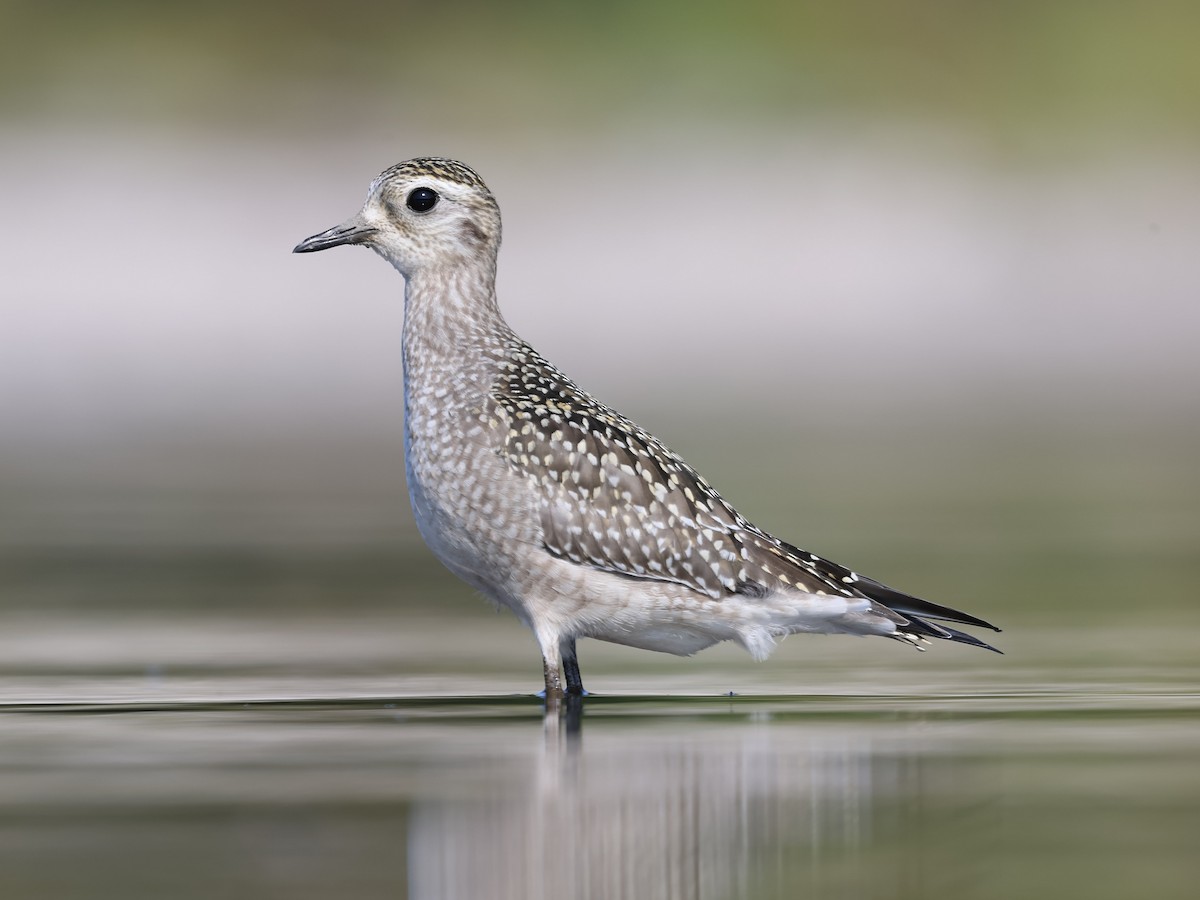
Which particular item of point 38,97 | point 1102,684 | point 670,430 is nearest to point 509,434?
point 1102,684

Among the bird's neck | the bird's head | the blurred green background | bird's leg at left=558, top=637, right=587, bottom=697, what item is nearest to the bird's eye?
the bird's head

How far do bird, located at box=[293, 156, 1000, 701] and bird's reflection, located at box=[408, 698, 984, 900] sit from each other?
1083 mm

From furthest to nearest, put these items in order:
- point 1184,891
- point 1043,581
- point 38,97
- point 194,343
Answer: point 38,97 → point 194,343 → point 1043,581 → point 1184,891

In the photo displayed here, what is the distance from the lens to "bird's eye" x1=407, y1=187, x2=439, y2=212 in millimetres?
11977

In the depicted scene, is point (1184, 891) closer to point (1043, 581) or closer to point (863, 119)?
point (1043, 581)

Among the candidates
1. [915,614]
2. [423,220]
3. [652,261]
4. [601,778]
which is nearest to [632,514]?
[915,614]

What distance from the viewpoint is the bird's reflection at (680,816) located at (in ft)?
24.7

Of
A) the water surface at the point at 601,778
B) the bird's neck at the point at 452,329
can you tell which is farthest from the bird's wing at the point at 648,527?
the water surface at the point at 601,778

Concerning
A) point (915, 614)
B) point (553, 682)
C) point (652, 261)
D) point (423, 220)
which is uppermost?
point (652, 261)

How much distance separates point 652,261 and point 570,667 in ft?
76.9

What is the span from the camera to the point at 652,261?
34.4m

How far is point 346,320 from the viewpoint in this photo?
104 feet

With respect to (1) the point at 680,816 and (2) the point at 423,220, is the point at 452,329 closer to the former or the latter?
(2) the point at 423,220

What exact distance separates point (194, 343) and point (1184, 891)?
24268 mm
